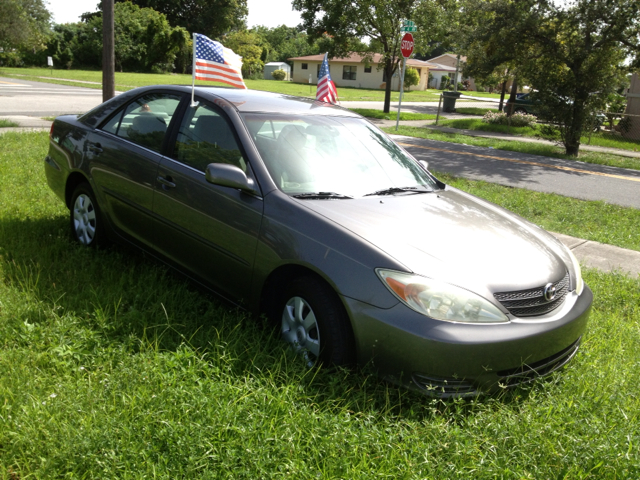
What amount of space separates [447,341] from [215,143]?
2.10 m

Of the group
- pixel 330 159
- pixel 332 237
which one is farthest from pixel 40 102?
pixel 332 237

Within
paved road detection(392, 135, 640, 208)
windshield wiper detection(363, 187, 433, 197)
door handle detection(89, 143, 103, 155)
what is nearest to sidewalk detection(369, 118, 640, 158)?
paved road detection(392, 135, 640, 208)

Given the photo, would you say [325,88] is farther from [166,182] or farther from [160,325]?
[160,325]

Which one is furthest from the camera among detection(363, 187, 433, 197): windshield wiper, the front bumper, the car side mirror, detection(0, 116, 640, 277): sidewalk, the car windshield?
detection(0, 116, 640, 277): sidewalk

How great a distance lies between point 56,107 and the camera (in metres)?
18.0

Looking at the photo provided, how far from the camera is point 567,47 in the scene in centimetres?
1500

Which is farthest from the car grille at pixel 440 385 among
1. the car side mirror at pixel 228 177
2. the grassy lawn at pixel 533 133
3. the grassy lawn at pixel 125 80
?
the grassy lawn at pixel 125 80

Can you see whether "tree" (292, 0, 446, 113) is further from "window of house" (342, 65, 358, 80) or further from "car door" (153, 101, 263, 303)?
"window of house" (342, 65, 358, 80)

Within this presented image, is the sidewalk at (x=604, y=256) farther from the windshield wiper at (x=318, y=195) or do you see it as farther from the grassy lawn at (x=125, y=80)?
the grassy lawn at (x=125, y=80)

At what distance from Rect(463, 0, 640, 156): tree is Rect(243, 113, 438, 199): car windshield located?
1230 centimetres

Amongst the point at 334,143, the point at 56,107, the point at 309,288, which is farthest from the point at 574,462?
the point at 56,107

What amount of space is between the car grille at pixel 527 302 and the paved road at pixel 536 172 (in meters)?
7.34

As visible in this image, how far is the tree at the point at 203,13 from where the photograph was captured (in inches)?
2564

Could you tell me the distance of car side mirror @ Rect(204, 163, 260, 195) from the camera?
3.41 meters
